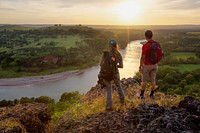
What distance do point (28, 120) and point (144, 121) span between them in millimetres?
3338

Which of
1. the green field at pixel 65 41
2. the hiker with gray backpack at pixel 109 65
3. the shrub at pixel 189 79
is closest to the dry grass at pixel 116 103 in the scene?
the hiker with gray backpack at pixel 109 65

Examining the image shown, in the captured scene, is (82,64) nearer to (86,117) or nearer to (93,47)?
(93,47)

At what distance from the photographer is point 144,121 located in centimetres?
755

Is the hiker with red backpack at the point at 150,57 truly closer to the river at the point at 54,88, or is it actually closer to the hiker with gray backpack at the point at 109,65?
the hiker with gray backpack at the point at 109,65

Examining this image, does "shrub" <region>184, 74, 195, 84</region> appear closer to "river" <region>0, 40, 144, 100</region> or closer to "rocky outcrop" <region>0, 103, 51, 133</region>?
"river" <region>0, 40, 144, 100</region>

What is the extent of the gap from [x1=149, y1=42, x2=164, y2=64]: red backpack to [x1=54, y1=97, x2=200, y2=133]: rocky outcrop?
182cm

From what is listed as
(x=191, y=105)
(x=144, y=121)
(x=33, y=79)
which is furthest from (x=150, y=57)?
(x=33, y=79)

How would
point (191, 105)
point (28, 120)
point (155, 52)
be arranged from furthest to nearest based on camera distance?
1. point (155, 52)
2. point (28, 120)
3. point (191, 105)

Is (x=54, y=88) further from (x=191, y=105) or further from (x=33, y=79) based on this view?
(x=191, y=105)

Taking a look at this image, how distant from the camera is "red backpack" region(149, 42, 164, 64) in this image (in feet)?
32.5

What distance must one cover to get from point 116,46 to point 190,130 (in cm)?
393

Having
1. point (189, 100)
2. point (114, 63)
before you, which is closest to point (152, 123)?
point (189, 100)

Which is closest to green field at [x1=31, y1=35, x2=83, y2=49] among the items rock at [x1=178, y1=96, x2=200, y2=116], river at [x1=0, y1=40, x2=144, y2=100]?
river at [x1=0, y1=40, x2=144, y2=100]

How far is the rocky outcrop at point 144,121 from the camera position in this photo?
694cm
